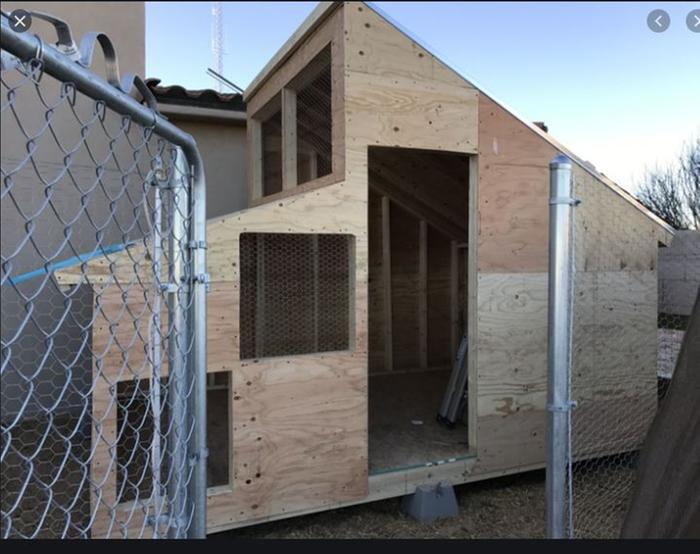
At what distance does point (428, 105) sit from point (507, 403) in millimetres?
1788

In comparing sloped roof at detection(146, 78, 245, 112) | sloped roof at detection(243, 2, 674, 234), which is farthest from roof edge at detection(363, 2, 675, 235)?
sloped roof at detection(146, 78, 245, 112)

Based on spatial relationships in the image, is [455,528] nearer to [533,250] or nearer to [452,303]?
[533,250]

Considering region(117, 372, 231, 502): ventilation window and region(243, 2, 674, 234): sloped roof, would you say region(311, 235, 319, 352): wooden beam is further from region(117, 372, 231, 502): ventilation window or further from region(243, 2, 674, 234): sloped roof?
region(243, 2, 674, 234): sloped roof

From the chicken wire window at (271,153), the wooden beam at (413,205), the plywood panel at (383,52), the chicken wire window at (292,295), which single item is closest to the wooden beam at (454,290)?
the wooden beam at (413,205)

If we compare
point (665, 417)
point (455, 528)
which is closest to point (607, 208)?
point (455, 528)

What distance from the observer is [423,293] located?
575 centimetres

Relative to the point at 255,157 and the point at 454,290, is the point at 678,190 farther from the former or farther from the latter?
the point at 454,290

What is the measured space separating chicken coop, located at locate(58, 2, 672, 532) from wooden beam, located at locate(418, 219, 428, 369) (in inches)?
53.0

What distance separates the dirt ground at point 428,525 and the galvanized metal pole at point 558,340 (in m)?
1.08

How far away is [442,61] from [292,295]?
2404 mm

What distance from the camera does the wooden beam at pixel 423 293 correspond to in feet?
18.7

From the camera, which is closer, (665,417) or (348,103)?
(665,417)

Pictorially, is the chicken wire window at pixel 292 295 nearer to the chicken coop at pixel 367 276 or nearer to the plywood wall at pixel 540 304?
the chicken coop at pixel 367 276
